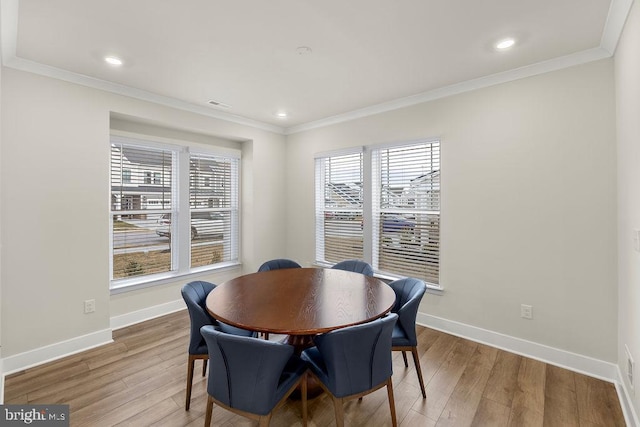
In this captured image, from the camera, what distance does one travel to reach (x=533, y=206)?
2678mm

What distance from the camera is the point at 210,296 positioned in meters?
2.21

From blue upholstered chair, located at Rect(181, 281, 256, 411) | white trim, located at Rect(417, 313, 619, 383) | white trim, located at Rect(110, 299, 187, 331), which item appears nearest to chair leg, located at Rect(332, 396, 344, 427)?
blue upholstered chair, located at Rect(181, 281, 256, 411)

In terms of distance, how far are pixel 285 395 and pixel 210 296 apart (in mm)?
945

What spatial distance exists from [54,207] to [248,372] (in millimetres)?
2547

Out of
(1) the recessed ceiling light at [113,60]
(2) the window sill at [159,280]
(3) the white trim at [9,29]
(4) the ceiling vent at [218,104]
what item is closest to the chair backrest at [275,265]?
(2) the window sill at [159,280]

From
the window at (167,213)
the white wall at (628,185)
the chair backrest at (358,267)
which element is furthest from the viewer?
the window at (167,213)

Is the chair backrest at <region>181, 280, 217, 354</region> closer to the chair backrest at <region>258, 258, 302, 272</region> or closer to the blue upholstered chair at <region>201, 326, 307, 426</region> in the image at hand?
the blue upholstered chair at <region>201, 326, 307, 426</region>

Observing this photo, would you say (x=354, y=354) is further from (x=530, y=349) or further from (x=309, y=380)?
(x=530, y=349)

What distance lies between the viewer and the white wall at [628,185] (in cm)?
172

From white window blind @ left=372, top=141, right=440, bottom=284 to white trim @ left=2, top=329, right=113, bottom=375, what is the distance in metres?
3.12

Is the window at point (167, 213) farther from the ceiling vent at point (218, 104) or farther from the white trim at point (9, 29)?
the white trim at point (9, 29)

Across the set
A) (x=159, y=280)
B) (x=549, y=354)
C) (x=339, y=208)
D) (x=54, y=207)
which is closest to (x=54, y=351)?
(x=159, y=280)

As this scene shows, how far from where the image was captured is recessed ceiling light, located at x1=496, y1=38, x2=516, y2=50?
2.24 metres

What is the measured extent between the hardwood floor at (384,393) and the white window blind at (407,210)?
102 cm
